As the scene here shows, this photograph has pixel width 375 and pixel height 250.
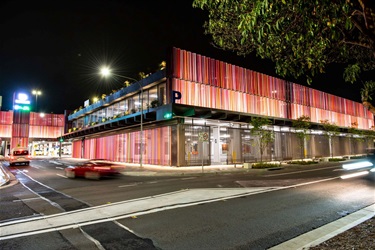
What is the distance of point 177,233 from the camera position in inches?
226

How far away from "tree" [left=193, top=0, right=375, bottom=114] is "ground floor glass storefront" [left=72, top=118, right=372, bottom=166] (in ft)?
50.9

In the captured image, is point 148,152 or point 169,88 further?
point 148,152

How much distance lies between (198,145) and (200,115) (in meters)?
3.60

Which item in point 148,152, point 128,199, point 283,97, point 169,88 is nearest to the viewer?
point 128,199

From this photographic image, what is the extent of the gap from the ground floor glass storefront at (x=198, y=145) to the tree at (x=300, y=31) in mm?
15517

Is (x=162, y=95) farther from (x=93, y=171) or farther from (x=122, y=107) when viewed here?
(x=93, y=171)

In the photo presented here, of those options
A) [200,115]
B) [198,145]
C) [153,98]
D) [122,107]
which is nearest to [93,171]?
[198,145]

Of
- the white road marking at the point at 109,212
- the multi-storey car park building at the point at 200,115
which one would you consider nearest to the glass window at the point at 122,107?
the multi-storey car park building at the point at 200,115

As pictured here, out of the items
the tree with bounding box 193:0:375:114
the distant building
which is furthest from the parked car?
the tree with bounding box 193:0:375:114

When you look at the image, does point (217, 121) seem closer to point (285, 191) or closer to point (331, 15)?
point (285, 191)

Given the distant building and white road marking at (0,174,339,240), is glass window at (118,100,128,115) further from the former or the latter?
the distant building

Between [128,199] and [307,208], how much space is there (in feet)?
22.1

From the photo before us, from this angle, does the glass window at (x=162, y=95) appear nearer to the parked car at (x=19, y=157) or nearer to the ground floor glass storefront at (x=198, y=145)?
the ground floor glass storefront at (x=198, y=145)

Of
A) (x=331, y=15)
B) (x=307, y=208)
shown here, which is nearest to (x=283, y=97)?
(x=307, y=208)
